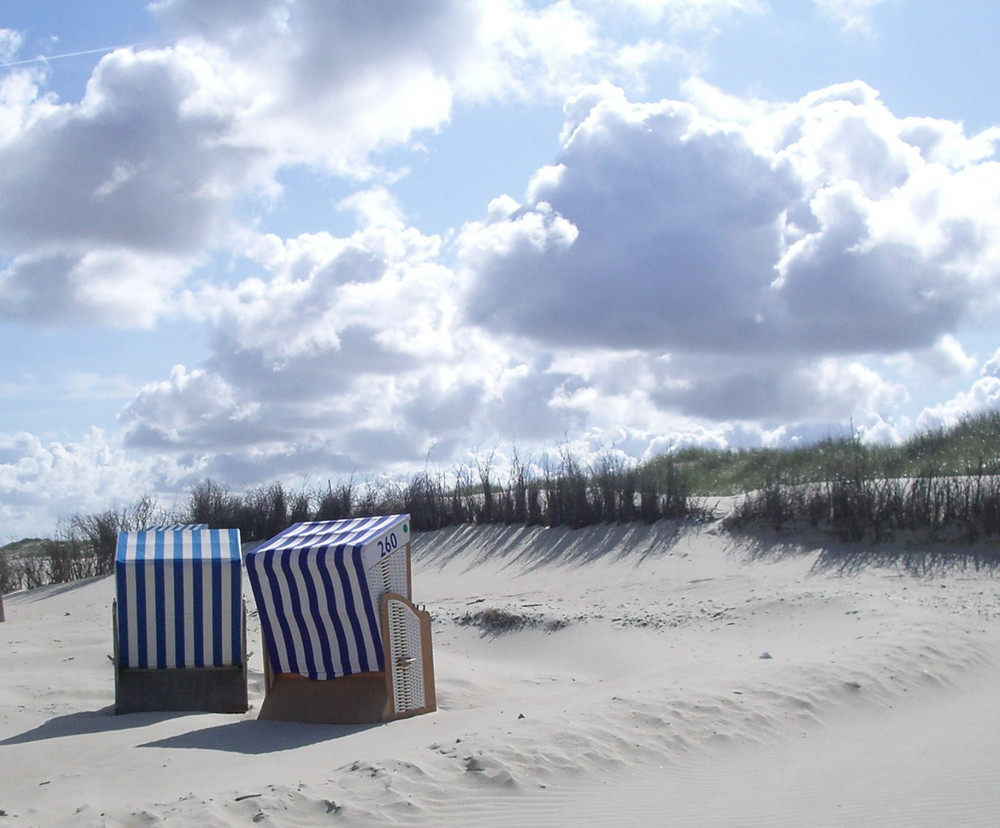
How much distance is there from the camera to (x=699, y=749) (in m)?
6.78

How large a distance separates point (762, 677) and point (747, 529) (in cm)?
796

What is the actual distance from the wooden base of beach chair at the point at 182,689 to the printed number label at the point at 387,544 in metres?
2.20

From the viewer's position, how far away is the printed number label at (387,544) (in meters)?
8.75

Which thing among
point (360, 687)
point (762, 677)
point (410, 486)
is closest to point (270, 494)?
point (410, 486)

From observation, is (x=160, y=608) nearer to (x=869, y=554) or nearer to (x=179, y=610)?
(x=179, y=610)

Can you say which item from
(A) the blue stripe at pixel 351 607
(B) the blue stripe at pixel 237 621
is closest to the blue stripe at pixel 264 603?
(A) the blue stripe at pixel 351 607

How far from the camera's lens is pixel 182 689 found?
9.78 metres

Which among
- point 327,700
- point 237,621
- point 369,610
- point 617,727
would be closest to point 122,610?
point 237,621

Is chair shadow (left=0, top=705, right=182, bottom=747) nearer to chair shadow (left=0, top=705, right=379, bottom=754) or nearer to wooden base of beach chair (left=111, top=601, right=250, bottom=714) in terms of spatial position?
chair shadow (left=0, top=705, right=379, bottom=754)

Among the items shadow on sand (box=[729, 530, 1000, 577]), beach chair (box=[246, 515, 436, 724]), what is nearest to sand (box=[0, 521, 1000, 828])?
shadow on sand (box=[729, 530, 1000, 577])

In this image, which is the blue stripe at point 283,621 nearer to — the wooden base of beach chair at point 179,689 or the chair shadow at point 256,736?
the chair shadow at point 256,736

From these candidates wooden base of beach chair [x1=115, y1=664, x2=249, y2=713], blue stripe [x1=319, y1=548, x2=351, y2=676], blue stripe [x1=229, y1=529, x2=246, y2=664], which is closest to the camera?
blue stripe [x1=319, y1=548, x2=351, y2=676]

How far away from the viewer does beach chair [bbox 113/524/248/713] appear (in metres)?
9.73

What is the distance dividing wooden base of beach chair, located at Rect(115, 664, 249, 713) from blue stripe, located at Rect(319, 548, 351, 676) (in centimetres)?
149
